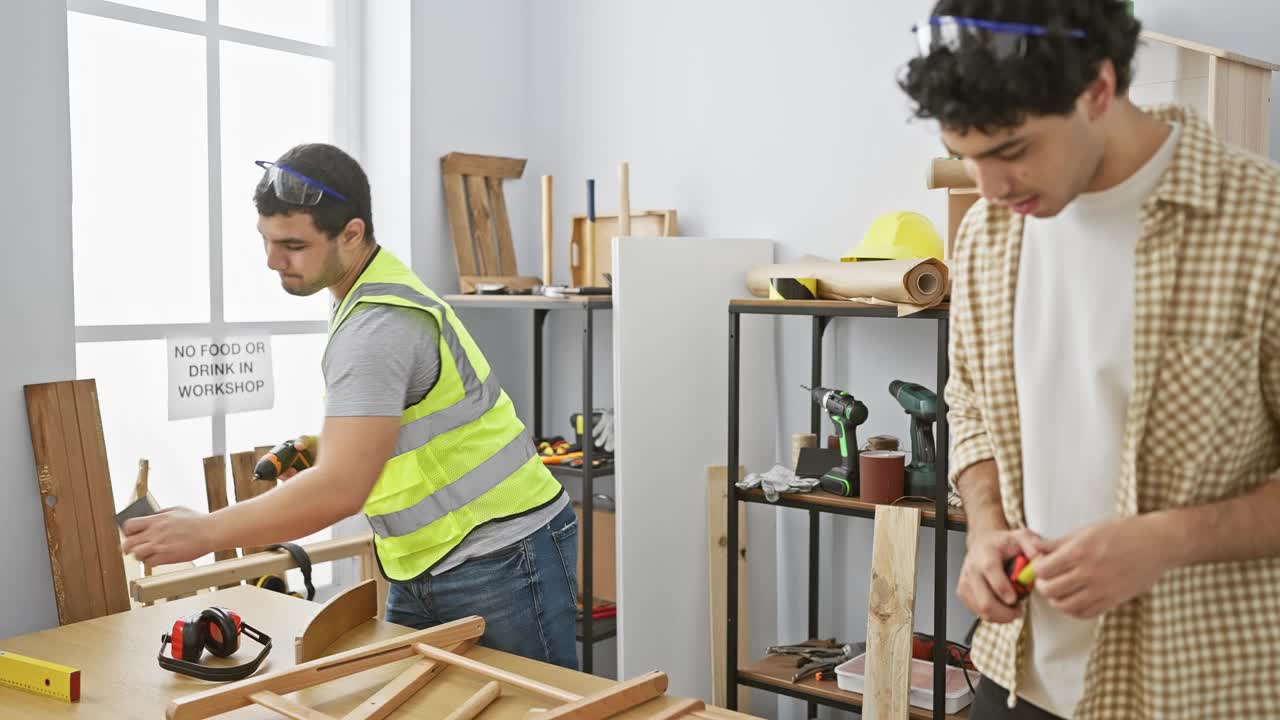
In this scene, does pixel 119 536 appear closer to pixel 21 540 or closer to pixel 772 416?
pixel 21 540

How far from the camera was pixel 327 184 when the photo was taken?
1.86 meters

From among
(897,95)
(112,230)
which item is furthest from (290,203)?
(897,95)

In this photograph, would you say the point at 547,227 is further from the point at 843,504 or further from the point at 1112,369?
the point at 1112,369

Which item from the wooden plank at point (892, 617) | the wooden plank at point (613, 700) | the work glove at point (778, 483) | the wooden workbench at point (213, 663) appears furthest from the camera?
the work glove at point (778, 483)

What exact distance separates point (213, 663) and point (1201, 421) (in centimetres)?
151

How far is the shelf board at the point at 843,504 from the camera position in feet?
8.66

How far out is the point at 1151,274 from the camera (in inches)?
42.0

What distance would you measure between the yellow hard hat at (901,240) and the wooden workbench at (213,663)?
1.52m

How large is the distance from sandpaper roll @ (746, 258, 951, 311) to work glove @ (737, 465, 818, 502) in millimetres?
470

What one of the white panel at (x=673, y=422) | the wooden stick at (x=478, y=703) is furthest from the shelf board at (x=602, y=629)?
the wooden stick at (x=478, y=703)

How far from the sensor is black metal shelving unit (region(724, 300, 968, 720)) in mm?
2598

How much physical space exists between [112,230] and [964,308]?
2.61 meters

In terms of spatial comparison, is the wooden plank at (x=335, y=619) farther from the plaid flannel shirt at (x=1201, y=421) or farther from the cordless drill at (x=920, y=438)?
the cordless drill at (x=920, y=438)

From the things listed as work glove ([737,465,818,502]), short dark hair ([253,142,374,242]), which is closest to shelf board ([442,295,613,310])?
work glove ([737,465,818,502])
